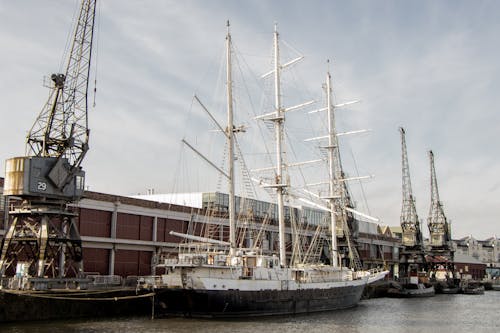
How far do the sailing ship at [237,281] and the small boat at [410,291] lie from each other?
28471mm

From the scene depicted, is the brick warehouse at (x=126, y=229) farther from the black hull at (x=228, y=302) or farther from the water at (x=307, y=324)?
the black hull at (x=228, y=302)

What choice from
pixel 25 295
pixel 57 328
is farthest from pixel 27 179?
pixel 57 328

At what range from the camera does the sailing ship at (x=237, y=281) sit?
45500mm

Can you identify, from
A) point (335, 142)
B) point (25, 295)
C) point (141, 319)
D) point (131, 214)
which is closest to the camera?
point (25, 295)

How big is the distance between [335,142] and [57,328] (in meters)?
51.8

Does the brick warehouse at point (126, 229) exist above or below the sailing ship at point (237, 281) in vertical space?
above

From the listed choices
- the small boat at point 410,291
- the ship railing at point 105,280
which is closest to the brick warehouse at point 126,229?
the ship railing at point 105,280

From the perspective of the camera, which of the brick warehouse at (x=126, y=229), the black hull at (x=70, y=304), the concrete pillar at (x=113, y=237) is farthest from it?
the concrete pillar at (x=113, y=237)

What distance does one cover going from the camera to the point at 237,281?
154 ft

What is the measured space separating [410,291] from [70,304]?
59.9 m

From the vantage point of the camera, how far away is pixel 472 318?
5400cm

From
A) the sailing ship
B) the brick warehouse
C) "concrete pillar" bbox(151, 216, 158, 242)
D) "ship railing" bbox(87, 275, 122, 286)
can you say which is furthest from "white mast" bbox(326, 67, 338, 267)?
"ship railing" bbox(87, 275, 122, 286)

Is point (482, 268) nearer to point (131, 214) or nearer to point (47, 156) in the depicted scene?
point (131, 214)

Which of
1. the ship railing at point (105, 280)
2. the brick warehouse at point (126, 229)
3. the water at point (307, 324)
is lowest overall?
the water at point (307, 324)
